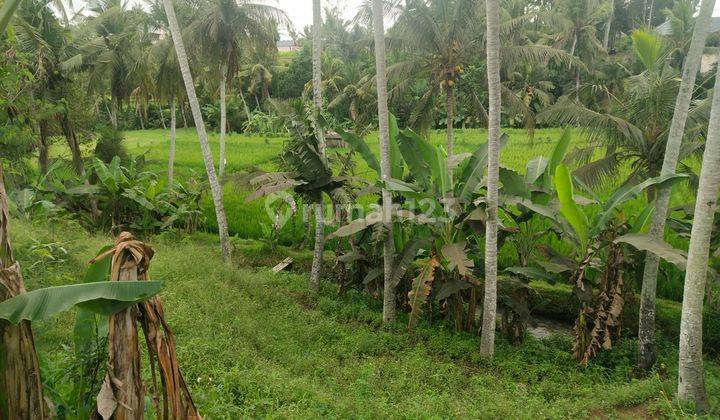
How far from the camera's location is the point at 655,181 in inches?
172

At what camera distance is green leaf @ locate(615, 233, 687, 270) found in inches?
163

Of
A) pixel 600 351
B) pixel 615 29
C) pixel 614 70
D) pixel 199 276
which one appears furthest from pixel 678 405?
pixel 615 29

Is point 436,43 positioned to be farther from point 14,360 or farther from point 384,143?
point 14,360

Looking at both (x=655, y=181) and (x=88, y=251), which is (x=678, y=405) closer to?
(x=655, y=181)

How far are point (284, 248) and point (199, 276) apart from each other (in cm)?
249

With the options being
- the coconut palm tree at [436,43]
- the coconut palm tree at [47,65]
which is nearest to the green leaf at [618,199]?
the coconut palm tree at [436,43]

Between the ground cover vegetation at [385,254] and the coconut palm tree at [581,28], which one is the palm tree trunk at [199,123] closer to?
the ground cover vegetation at [385,254]

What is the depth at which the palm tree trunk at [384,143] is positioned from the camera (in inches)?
205

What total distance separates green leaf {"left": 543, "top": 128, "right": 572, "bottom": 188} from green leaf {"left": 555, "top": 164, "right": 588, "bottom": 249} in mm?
606

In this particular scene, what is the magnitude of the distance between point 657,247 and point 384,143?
2684 millimetres

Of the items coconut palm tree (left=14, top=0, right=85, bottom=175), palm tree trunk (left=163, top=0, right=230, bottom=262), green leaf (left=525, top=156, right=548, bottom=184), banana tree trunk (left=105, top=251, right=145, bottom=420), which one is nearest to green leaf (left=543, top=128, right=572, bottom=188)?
green leaf (left=525, top=156, right=548, bottom=184)

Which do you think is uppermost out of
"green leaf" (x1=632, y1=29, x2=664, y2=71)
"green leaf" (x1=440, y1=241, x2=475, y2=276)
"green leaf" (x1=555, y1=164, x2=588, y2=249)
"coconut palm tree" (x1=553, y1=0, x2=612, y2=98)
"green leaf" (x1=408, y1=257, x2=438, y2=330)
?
"coconut palm tree" (x1=553, y1=0, x2=612, y2=98)

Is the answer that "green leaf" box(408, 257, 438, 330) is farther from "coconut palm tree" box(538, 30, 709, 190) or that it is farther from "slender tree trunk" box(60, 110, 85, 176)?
"slender tree trunk" box(60, 110, 85, 176)

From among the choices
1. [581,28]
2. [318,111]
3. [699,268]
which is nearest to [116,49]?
[318,111]
